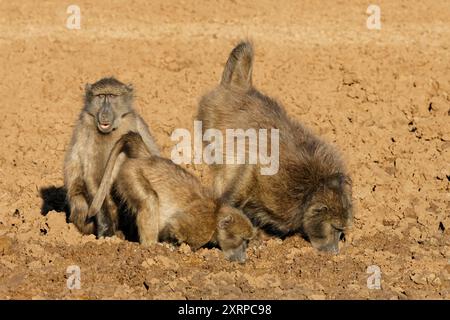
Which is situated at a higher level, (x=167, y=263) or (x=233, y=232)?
(x=233, y=232)

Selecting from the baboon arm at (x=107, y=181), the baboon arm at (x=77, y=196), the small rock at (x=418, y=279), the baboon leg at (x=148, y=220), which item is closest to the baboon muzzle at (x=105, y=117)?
the baboon arm at (x=107, y=181)

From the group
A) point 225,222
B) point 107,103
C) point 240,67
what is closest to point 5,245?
point 107,103

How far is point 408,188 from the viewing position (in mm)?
8953

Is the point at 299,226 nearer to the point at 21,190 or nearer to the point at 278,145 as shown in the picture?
the point at 278,145

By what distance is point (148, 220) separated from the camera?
25.0ft

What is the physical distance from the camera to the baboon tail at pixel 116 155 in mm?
7527

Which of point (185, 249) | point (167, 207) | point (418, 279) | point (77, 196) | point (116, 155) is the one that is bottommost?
point (418, 279)

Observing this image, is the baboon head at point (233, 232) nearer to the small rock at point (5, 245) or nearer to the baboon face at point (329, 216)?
the baboon face at point (329, 216)

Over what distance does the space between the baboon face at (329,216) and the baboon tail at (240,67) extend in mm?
1862

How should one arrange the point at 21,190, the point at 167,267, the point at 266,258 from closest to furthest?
the point at 167,267
the point at 266,258
the point at 21,190

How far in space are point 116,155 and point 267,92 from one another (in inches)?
155

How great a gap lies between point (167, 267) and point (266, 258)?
0.99 metres

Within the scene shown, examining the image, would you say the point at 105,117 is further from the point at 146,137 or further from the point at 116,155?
the point at 146,137

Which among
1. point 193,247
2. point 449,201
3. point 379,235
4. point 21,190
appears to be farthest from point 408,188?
point 21,190
